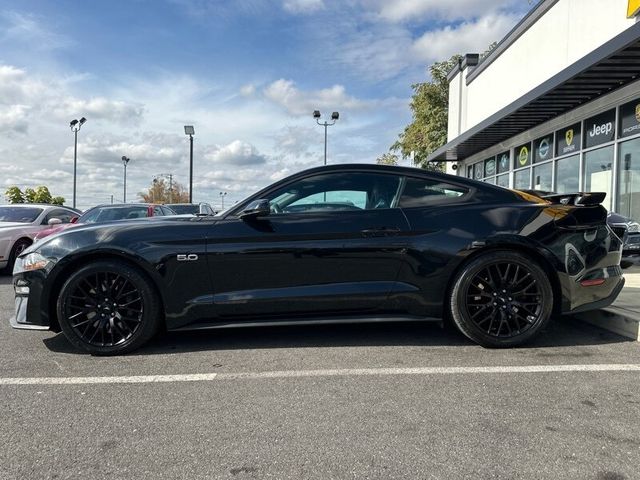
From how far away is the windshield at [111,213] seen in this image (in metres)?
10.1

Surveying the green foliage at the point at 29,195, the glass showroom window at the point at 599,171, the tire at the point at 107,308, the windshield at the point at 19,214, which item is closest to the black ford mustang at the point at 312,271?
the tire at the point at 107,308

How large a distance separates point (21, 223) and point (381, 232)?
8751mm

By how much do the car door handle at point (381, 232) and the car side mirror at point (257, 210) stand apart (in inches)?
30.8

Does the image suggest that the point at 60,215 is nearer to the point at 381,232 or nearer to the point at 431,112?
the point at 381,232

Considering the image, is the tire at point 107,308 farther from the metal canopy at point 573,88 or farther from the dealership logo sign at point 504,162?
the dealership logo sign at point 504,162

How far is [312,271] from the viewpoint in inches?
159

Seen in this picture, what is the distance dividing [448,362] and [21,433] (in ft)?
9.18

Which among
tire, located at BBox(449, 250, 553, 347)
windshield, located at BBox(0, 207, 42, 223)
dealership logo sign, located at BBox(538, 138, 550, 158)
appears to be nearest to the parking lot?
tire, located at BBox(449, 250, 553, 347)

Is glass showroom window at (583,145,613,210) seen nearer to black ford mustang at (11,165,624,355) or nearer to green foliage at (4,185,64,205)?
black ford mustang at (11,165,624,355)

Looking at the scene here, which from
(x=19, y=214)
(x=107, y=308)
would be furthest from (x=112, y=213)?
(x=107, y=308)

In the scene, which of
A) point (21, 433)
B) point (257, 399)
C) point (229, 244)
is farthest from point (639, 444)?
point (21, 433)

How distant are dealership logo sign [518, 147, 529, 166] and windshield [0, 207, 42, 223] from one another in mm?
12550

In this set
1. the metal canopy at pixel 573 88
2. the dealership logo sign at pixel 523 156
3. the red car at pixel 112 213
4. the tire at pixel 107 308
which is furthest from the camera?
the dealership logo sign at pixel 523 156

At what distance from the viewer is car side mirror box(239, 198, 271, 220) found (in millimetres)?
→ 3990
